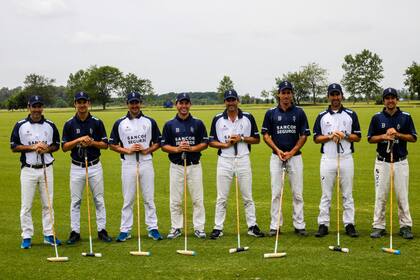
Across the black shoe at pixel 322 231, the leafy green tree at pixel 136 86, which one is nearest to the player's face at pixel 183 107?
the black shoe at pixel 322 231

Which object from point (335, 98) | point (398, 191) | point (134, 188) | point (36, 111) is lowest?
point (398, 191)

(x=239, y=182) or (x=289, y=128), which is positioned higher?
(x=289, y=128)

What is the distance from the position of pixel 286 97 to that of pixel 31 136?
4877mm

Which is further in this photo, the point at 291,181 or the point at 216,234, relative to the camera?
the point at 291,181

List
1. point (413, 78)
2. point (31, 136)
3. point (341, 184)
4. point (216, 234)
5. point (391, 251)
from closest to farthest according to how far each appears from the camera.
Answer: point (391, 251), point (31, 136), point (216, 234), point (341, 184), point (413, 78)

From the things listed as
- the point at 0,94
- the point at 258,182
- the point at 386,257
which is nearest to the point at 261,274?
the point at 386,257

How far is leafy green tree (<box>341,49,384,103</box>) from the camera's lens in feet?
431

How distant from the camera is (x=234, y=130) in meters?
9.55

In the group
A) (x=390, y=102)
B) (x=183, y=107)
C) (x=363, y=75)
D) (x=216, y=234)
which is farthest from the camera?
(x=363, y=75)

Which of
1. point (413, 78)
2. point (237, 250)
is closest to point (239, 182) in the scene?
point (237, 250)

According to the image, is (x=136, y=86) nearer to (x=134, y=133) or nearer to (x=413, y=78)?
(x=413, y=78)

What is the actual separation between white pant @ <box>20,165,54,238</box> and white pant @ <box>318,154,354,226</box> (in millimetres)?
5154

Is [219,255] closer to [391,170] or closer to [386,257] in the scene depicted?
[386,257]

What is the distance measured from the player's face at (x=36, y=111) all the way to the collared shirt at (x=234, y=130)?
3.29 m
